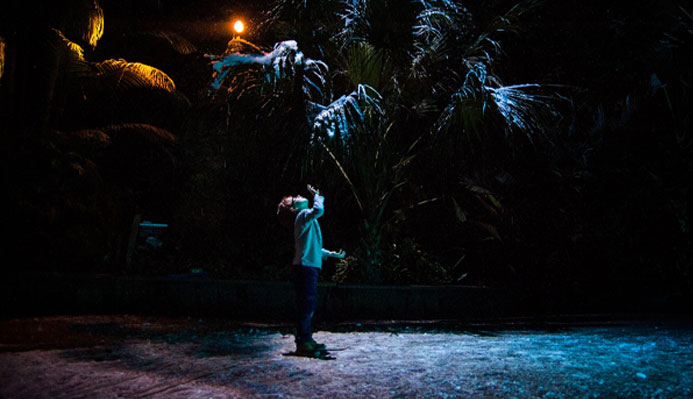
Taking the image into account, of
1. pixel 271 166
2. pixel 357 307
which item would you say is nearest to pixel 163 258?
pixel 271 166

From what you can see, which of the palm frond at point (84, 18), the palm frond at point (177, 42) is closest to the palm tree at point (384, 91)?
the palm frond at point (177, 42)

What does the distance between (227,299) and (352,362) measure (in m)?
4.11

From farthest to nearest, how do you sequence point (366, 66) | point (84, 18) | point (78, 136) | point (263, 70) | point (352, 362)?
point (84, 18)
point (78, 136)
point (366, 66)
point (263, 70)
point (352, 362)

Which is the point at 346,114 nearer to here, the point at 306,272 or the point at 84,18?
the point at 306,272

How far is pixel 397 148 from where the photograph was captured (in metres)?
9.96

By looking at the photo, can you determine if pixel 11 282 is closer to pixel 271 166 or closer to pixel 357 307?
pixel 271 166

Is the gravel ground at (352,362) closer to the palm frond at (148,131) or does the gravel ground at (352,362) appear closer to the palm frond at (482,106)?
the palm frond at (482,106)

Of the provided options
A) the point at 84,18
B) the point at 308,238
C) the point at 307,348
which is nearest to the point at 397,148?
the point at 308,238

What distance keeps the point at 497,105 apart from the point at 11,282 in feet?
25.3

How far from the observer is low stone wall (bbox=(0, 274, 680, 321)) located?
901cm

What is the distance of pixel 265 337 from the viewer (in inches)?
277

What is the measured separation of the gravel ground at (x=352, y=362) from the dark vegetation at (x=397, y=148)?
257 cm

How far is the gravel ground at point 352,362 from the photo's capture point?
14.4ft

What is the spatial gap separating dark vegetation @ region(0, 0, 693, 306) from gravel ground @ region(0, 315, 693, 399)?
2569 mm
